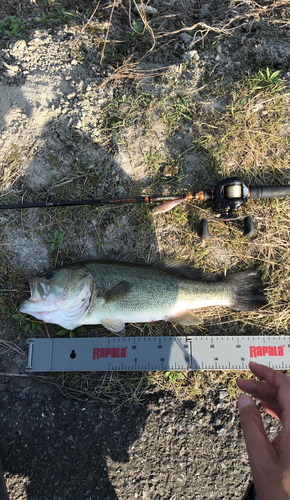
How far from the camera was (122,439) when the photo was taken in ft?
10.9

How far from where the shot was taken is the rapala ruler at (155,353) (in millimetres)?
3408

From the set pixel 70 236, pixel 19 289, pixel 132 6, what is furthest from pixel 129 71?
pixel 19 289

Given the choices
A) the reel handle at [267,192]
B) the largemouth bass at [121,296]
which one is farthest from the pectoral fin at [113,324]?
the reel handle at [267,192]

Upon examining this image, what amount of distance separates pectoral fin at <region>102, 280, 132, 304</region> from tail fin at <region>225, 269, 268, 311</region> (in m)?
1.26

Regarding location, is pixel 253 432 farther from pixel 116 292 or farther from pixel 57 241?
pixel 57 241

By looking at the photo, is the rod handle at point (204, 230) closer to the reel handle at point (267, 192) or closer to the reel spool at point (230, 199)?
the reel spool at point (230, 199)

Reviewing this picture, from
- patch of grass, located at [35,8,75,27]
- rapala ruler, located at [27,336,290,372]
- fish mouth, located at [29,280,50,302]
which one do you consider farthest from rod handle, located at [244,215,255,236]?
patch of grass, located at [35,8,75,27]

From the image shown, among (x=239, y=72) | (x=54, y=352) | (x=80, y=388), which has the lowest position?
(x=80, y=388)

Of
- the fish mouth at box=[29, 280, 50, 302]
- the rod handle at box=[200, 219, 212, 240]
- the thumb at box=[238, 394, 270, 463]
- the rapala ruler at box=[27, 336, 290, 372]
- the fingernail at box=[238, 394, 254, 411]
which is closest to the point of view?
the thumb at box=[238, 394, 270, 463]

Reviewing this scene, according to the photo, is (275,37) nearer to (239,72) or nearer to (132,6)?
(239,72)

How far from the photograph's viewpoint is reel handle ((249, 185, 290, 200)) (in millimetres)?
3410

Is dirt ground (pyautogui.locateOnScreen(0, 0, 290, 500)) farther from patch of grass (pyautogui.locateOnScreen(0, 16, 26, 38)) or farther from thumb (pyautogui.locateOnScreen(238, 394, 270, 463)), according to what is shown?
thumb (pyautogui.locateOnScreen(238, 394, 270, 463))

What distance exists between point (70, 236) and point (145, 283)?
1158 mm

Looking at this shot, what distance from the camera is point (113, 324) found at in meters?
3.30
